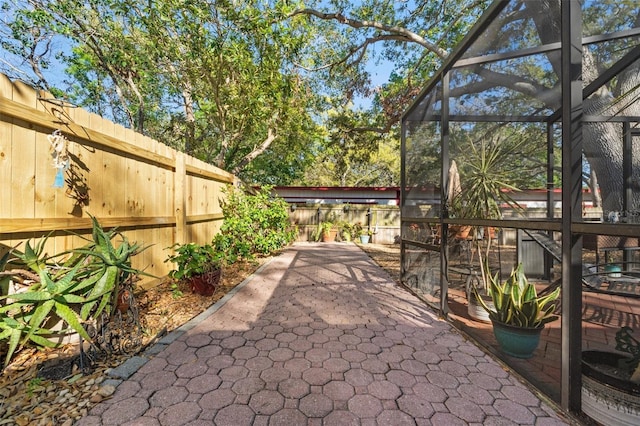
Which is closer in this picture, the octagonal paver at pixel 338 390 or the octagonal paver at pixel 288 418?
the octagonal paver at pixel 288 418

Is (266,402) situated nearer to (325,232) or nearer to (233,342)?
(233,342)

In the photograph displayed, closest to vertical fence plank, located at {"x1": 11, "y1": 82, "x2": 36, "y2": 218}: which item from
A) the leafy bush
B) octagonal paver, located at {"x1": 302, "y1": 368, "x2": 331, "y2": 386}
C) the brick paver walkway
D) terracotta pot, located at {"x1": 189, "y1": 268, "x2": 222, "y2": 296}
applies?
the brick paver walkway

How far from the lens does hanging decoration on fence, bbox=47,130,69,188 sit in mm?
2025

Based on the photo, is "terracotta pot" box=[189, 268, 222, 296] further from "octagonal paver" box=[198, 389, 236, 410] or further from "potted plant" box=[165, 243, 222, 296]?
"octagonal paver" box=[198, 389, 236, 410]

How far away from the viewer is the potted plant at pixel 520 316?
78.3 inches

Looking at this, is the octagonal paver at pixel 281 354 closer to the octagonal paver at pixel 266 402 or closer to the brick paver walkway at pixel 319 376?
the brick paver walkway at pixel 319 376

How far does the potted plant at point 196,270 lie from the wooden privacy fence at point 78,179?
0.40 m

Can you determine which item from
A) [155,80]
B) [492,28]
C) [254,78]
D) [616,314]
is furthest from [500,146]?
[155,80]

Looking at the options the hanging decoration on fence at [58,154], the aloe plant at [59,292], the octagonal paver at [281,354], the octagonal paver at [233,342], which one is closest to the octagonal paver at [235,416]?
the octagonal paver at [281,354]

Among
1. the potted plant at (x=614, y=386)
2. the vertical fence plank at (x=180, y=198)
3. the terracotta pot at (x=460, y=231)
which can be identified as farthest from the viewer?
the vertical fence plank at (x=180, y=198)

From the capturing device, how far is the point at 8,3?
5.97 m

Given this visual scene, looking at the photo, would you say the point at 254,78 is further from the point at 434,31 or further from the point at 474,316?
the point at 474,316

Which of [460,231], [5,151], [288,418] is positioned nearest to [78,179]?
[5,151]

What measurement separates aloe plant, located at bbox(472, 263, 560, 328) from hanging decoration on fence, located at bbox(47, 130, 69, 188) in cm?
369
